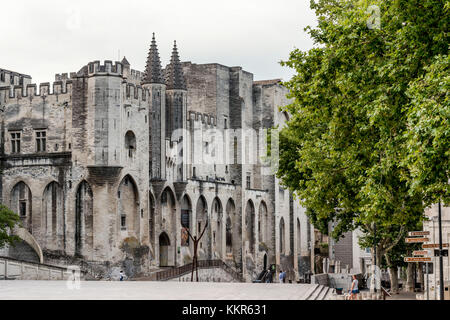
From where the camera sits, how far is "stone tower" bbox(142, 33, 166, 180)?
53000mm

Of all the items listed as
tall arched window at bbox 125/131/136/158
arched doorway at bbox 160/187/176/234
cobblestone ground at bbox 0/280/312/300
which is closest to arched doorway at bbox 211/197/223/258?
arched doorway at bbox 160/187/176/234

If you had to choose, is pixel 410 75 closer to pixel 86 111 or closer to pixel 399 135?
pixel 399 135

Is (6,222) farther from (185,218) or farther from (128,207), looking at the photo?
(185,218)

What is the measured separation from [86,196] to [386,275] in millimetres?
35325

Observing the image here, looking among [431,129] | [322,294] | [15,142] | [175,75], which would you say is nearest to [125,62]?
[175,75]

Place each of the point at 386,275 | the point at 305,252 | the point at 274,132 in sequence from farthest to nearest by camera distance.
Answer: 1. the point at 305,252
2. the point at 386,275
3. the point at 274,132

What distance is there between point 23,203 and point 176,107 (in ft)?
46.2

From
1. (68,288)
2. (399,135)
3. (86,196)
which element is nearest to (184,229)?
(86,196)

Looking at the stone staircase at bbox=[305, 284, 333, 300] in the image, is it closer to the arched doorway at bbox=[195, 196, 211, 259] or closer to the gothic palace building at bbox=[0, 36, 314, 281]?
the gothic palace building at bbox=[0, 36, 314, 281]

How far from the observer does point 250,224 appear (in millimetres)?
73312

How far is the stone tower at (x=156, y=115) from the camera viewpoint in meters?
53.0

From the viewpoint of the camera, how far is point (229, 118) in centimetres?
7425

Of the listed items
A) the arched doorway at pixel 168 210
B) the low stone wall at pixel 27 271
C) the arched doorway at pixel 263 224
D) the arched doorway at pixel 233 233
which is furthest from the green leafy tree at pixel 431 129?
the arched doorway at pixel 263 224

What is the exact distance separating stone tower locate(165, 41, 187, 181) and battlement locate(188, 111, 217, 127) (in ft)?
19.5
